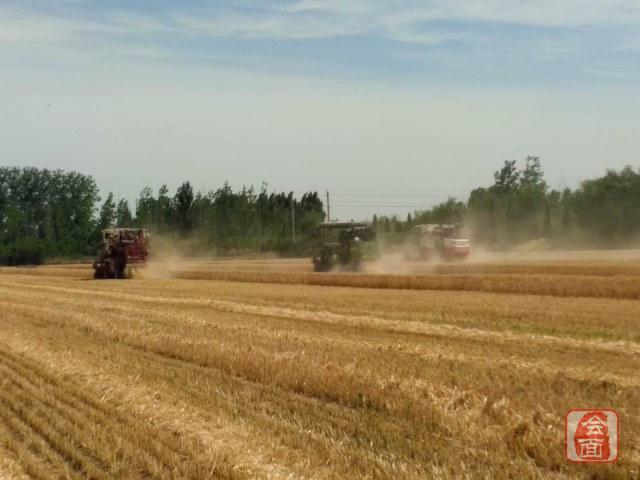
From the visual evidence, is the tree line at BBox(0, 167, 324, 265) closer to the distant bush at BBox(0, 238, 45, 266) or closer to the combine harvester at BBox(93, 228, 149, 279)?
the distant bush at BBox(0, 238, 45, 266)

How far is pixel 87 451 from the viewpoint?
24.4 feet

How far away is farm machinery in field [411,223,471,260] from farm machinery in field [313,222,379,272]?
28.7 feet

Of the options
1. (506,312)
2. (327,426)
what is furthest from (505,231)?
(327,426)

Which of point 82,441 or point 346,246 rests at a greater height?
point 346,246

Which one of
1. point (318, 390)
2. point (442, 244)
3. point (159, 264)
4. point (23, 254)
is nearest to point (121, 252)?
point (159, 264)

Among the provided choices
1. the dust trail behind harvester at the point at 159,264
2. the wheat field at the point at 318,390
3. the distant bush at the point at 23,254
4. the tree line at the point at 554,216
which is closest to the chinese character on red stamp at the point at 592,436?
the wheat field at the point at 318,390

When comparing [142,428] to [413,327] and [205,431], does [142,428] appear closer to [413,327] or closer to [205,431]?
[205,431]

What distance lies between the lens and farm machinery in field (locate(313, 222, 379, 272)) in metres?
37.3

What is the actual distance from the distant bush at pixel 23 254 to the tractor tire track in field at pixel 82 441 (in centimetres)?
7888

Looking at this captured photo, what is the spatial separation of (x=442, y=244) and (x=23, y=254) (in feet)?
185

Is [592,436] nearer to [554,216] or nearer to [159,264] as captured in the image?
[159,264]

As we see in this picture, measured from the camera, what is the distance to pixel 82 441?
7672 mm

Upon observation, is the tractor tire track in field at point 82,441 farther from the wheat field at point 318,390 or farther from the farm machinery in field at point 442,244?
the farm machinery in field at point 442,244

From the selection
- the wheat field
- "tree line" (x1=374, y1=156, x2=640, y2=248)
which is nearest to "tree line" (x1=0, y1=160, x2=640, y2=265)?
"tree line" (x1=374, y1=156, x2=640, y2=248)
